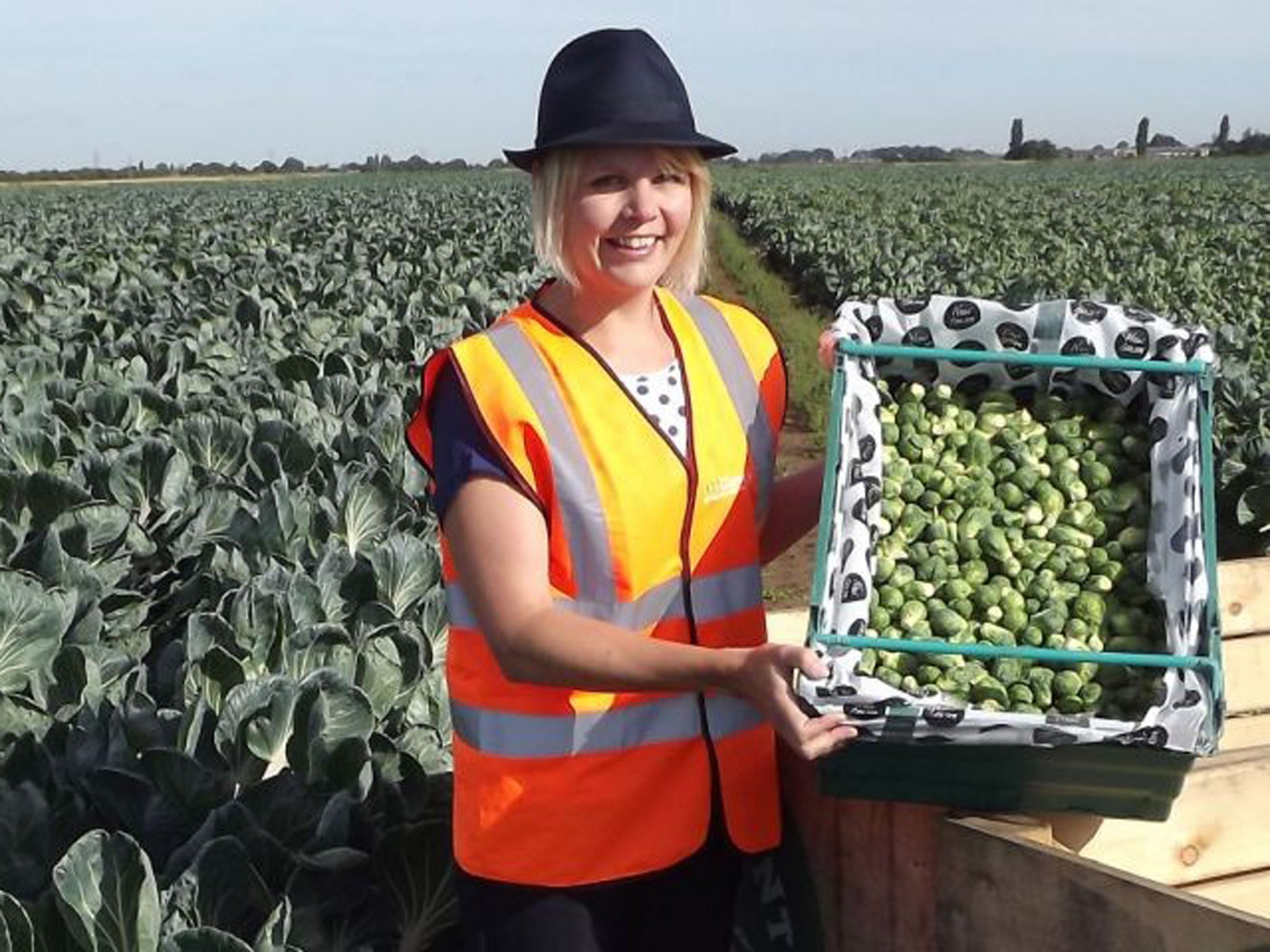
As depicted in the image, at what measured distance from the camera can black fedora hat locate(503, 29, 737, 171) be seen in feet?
7.51

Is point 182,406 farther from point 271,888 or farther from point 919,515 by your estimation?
point 919,515

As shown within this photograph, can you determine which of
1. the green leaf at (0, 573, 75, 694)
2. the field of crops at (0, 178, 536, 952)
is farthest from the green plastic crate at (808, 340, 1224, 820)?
the green leaf at (0, 573, 75, 694)

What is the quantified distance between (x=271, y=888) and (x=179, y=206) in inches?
1523

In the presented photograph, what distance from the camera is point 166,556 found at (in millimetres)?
5480

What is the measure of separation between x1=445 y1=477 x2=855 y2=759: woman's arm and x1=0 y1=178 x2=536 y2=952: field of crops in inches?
26.5

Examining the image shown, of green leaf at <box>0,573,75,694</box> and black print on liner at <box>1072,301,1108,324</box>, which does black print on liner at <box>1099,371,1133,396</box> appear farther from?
green leaf at <box>0,573,75,694</box>

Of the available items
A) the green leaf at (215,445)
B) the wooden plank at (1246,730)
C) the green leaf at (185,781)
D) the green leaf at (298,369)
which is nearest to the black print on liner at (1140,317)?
the wooden plank at (1246,730)

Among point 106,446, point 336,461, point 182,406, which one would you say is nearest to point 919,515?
point 336,461

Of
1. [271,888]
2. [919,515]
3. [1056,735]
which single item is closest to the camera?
[1056,735]

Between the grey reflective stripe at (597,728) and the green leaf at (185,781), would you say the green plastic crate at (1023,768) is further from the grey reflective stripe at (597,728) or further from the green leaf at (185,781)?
the green leaf at (185,781)

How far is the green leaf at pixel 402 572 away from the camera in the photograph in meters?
4.31

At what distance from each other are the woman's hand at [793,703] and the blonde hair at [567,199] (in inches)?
26.2

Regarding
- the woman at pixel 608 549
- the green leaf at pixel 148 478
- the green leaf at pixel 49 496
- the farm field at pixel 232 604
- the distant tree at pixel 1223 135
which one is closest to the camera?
the woman at pixel 608 549

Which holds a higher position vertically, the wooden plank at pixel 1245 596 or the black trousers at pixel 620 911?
the wooden plank at pixel 1245 596
